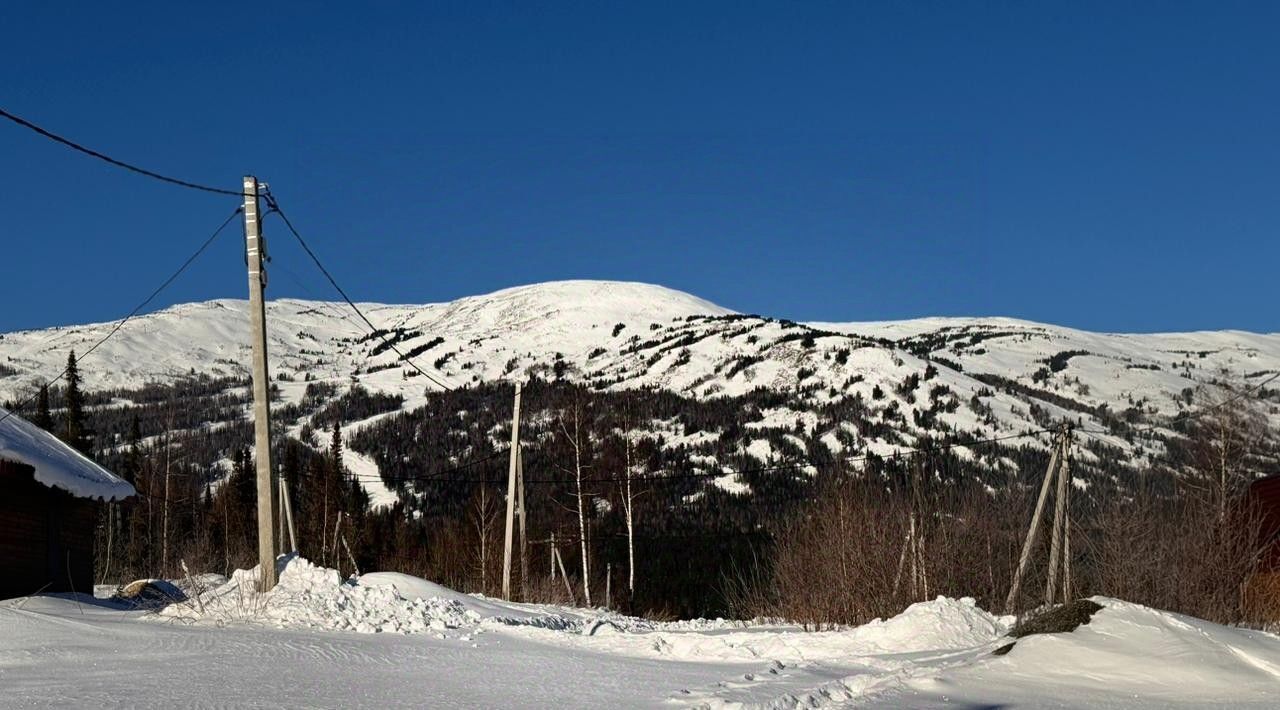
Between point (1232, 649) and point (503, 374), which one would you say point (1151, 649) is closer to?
point (1232, 649)

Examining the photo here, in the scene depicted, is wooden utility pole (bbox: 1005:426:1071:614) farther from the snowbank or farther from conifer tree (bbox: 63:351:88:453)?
conifer tree (bbox: 63:351:88:453)

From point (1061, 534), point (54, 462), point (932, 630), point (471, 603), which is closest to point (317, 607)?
point (471, 603)

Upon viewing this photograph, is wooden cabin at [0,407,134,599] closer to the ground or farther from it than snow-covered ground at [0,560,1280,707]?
farther from it

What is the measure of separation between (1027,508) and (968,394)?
106443 millimetres

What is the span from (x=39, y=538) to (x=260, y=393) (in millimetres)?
8545

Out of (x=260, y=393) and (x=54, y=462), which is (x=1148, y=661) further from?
(x=54, y=462)

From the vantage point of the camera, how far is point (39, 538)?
22.2 metres

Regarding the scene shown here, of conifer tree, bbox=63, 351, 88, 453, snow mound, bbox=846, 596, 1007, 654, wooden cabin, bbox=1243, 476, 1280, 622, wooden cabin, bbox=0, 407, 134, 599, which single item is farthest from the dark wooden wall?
conifer tree, bbox=63, 351, 88, 453

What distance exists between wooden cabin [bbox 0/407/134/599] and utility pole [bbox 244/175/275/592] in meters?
6.58

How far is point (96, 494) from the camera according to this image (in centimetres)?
2292

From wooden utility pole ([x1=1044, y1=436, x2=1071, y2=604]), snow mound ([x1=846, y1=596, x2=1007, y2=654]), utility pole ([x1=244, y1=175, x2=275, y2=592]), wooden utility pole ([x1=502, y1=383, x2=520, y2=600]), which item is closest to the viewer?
snow mound ([x1=846, y1=596, x2=1007, y2=654])

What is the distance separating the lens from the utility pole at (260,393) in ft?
52.6

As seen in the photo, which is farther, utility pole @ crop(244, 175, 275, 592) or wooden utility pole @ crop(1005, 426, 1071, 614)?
wooden utility pole @ crop(1005, 426, 1071, 614)

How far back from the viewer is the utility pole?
16047 mm
